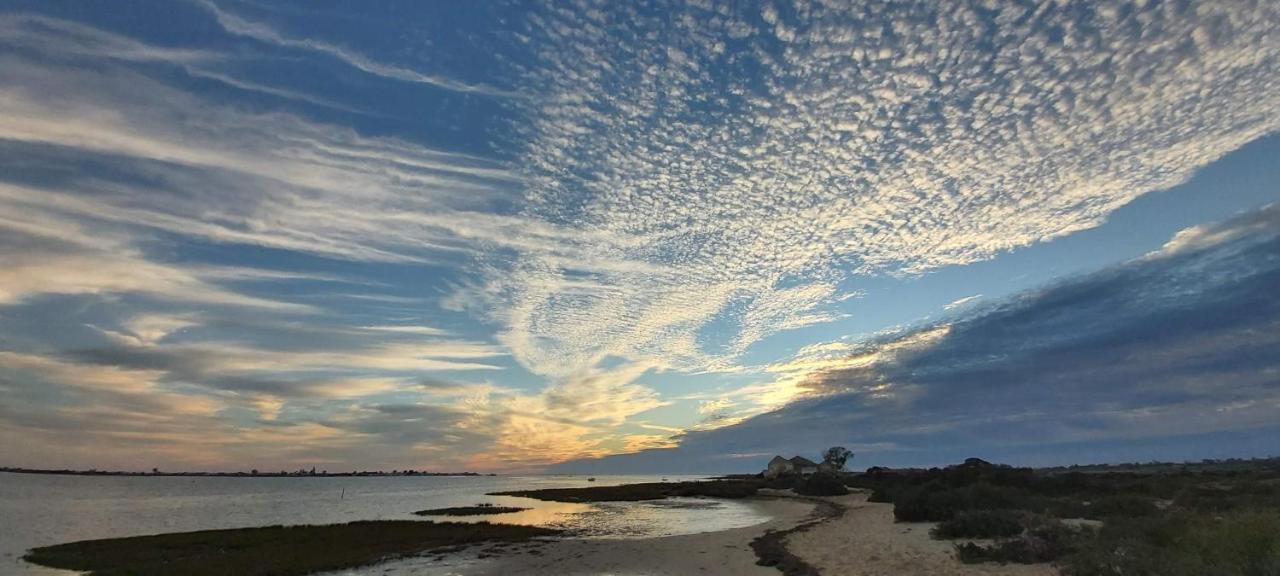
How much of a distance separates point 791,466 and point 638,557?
5135 inches

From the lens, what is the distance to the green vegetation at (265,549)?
30.9 m

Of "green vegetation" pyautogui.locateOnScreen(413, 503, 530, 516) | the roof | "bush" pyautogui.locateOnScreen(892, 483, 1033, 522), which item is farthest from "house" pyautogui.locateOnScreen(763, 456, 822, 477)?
"bush" pyautogui.locateOnScreen(892, 483, 1033, 522)

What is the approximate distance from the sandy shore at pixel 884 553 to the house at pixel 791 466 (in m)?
116

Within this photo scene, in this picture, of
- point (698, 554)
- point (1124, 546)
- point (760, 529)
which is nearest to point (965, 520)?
point (1124, 546)

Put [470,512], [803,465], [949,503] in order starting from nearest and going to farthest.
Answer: [949,503] < [470,512] < [803,465]

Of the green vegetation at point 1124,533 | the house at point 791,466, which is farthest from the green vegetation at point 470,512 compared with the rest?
the house at point 791,466

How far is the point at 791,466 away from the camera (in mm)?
153125

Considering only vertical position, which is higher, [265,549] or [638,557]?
[638,557]

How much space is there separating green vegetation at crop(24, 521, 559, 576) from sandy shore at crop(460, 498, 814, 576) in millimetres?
6965

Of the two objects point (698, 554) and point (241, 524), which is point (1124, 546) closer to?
point (698, 554)

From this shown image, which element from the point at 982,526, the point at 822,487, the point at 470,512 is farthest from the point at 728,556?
the point at 822,487

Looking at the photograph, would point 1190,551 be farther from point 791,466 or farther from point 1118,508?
point 791,466

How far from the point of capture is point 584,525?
2098 inches

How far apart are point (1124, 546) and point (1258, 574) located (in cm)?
548
